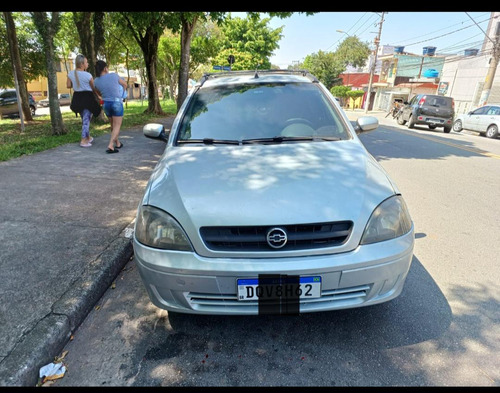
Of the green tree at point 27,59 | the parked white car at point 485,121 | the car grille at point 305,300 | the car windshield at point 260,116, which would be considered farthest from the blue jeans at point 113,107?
the parked white car at point 485,121

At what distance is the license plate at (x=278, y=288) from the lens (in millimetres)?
1773

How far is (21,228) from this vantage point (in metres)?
3.29

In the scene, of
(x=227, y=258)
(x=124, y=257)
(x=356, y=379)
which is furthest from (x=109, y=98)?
(x=356, y=379)

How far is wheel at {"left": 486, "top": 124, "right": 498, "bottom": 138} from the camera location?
14164mm

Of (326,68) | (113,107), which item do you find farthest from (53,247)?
(326,68)

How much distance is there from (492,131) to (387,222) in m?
16.3

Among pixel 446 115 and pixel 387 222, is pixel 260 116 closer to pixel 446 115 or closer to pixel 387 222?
pixel 387 222

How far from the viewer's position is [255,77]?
3605 millimetres

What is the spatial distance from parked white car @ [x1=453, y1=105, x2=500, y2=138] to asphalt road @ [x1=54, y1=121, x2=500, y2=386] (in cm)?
1461

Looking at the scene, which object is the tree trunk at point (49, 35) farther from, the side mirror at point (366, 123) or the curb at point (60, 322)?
the side mirror at point (366, 123)

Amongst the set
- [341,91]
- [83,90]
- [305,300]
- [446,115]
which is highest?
[83,90]

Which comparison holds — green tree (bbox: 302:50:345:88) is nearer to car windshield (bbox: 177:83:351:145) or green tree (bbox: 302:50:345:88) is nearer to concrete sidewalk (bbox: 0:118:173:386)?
concrete sidewalk (bbox: 0:118:173:386)

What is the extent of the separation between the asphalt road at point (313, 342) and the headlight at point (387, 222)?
731mm

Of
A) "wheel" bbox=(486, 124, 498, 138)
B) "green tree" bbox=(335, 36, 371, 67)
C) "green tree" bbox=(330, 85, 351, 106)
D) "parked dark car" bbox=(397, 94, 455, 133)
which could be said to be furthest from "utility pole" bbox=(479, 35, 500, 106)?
"green tree" bbox=(335, 36, 371, 67)
